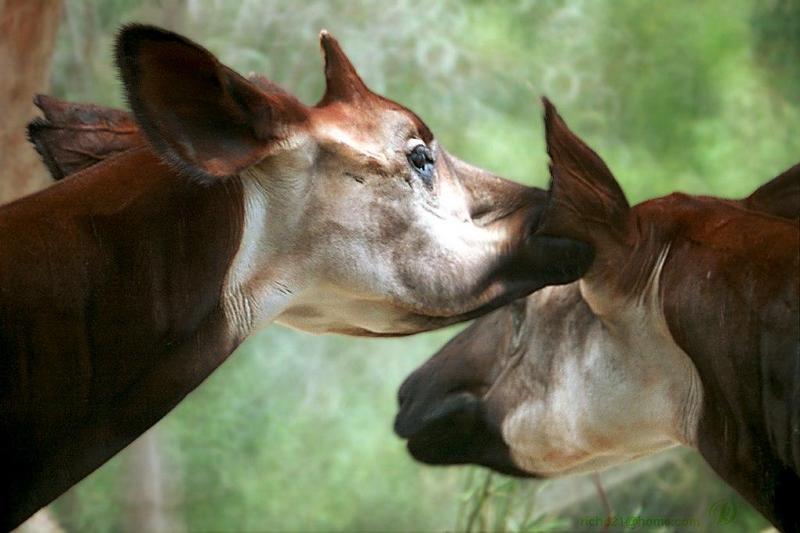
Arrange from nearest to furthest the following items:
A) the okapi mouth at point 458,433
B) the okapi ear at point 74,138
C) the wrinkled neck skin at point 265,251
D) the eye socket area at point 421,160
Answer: the wrinkled neck skin at point 265,251 < the eye socket area at point 421,160 < the okapi ear at point 74,138 < the okapi mouth at point 458,433

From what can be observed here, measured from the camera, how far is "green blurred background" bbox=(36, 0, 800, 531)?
18.7 ft

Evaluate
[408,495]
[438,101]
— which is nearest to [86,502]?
[408,495]

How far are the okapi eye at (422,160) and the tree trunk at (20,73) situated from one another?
1.79m

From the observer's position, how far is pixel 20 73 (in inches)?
143

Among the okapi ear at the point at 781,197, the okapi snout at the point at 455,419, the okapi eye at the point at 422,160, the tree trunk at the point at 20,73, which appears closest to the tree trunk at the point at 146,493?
the tree trunk at the point at 20,73

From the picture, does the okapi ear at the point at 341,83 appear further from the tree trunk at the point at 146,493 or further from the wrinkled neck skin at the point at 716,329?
the tree trunk at the point at 146,493

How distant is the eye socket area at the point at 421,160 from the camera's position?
2137 millimetres

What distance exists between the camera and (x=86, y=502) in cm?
562

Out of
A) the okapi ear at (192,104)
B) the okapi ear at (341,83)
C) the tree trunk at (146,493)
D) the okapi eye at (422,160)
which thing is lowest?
the tree trunk at (146,493)

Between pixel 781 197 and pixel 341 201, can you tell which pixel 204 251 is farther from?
pixel 781 197

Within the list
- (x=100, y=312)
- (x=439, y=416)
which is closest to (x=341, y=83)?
(x=100, y=312)

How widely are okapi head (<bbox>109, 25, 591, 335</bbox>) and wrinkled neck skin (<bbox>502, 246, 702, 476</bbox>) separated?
140 millimetres

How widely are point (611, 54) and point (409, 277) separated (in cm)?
413

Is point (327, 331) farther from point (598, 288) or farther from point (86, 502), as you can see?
point (86, 502)
